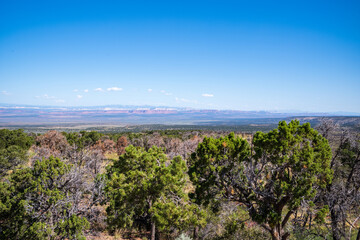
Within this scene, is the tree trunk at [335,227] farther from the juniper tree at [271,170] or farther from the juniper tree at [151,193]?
the juniper tree at [151,193]

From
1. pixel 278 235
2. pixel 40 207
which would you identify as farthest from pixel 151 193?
pixel 278 235

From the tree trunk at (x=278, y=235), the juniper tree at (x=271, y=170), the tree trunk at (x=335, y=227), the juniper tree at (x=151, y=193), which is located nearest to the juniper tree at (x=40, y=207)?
the juniper tree at (x=151, y=193)

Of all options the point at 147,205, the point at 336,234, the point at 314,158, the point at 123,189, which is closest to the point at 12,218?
the point at 123,189

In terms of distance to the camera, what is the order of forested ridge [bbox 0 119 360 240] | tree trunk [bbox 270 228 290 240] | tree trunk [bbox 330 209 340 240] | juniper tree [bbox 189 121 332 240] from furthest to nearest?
tree trunk [bbox 270 228 290 240] < tree trunk [bbox 330 209 340 240] < forested ridge [bbox 0 119 360 240] < juniper tree [bbox 189 121 332 240]

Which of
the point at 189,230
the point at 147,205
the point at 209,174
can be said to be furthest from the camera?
the point at 189,230

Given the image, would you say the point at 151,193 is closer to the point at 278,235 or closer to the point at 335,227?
the point at 278,235

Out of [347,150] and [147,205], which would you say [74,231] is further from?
[347,150]

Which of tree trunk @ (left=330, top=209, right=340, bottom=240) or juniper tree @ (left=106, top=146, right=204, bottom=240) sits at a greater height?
juniper tree @ (left=106, top=146, right=204, bottom=240)

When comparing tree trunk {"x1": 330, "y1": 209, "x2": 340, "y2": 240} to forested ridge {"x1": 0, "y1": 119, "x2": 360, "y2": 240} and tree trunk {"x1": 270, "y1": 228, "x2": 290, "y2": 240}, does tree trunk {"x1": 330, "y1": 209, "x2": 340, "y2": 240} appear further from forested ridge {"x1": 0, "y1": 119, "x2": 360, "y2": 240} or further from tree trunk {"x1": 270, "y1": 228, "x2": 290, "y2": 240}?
tree trunk {"x1": 270, "y1": 228, "x2": 290, "y2": 240}

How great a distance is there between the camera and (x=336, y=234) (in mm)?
12461

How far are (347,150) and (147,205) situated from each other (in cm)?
1572

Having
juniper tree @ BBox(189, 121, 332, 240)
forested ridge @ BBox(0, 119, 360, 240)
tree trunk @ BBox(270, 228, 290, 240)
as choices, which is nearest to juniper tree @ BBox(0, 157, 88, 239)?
forested ridge @ BBox(0, 119, 360, 240)

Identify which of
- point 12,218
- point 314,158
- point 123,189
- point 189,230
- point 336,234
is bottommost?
point 189,230

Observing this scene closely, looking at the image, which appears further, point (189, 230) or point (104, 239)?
point (189, 230)
